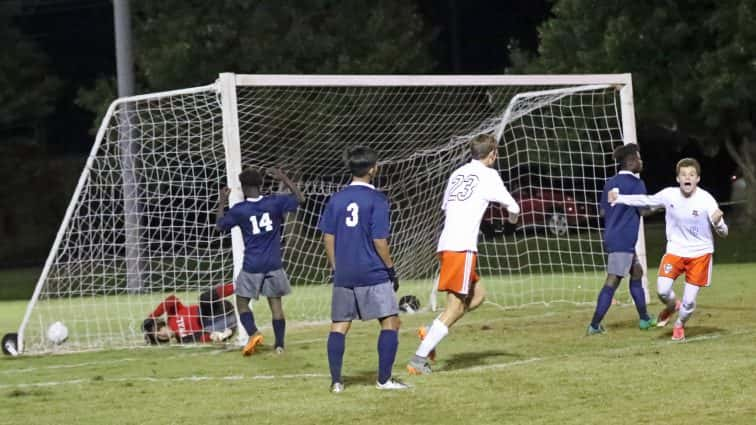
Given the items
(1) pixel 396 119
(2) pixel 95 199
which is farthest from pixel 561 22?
(2) pixel 95 199

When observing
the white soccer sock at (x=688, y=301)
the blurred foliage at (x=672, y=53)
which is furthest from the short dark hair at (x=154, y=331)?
the blurred foliage at (x=672, y=53)

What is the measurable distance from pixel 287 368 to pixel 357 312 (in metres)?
2.04

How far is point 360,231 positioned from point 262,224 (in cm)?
313

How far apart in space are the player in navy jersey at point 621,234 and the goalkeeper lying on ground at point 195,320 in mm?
3673

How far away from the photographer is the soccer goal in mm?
14055

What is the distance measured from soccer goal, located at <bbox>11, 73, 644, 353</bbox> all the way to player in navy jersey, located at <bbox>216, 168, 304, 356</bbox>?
0.47m

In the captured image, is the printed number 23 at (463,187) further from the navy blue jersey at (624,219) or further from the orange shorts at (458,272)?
the navy blue jersey at (624,219)

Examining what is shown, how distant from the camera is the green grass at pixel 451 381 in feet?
27.6

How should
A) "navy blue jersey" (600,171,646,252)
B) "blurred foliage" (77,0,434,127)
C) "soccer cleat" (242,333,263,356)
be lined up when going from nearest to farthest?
1. "soccer cleat" (242,333,263,356)
2. "navy blue jersey" (600,171,646,252)
3. "blurred foliage" (77,0,434,127)

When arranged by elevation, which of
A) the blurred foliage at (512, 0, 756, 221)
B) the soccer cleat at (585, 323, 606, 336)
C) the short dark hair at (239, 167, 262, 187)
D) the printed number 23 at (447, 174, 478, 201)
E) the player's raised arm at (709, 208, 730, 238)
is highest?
the blurred foliage at (512, 0, 756, 221)

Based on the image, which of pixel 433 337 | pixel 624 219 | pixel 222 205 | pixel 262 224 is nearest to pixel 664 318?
pixel 624 219

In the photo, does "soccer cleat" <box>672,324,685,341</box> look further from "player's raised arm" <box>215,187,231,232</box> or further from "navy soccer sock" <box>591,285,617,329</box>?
"player's raised arm" <box>215,187,231,232</box>

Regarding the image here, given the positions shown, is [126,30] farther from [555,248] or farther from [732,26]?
[732,26]

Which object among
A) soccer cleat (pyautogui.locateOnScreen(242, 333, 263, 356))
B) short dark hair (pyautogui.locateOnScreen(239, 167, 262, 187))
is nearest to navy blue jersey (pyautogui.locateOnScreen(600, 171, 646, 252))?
short dark hair (pyautogui.locateOnScreen(239, 167, 262, 187))
